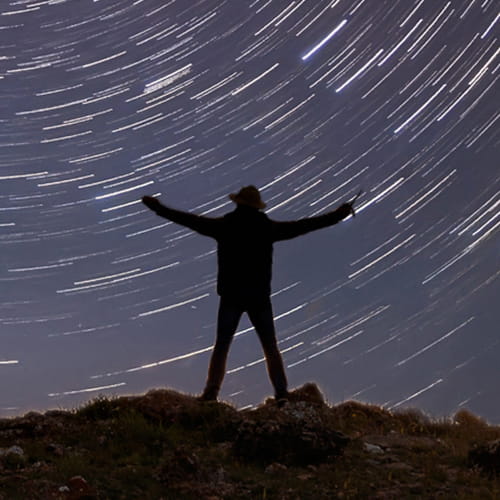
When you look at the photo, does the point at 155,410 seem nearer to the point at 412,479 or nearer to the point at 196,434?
the point at 196,434

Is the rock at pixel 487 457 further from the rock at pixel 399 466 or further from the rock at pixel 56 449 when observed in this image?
the rock at pixel 56 449

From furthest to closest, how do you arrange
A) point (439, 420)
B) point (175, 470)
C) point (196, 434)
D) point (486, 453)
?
1. point (439, 420)
2. point (196, 434)
3. point (486, 453)
4. point (175, 470)

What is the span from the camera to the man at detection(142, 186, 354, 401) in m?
9.32

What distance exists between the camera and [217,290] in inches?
376

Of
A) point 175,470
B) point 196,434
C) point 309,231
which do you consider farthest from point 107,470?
point 309,231

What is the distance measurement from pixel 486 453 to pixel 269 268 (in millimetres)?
3953

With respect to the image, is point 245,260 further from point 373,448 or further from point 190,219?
point 373,448

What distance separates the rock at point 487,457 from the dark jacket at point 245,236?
3.67 metres

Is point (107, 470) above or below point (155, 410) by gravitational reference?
below

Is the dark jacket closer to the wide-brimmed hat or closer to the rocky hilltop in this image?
the wide-brimmed hat

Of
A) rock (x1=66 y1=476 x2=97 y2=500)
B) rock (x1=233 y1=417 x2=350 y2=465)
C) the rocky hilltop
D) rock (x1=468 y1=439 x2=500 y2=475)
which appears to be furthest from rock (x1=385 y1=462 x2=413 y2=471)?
rock (x1=66 y1=476 x2=97 y2=500)

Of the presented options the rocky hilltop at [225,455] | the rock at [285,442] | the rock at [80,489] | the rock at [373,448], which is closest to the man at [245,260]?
the rocky hilltop at [225,455]

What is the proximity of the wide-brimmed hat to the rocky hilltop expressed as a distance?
287 cm

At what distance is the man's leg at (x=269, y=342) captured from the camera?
9.45 meters
